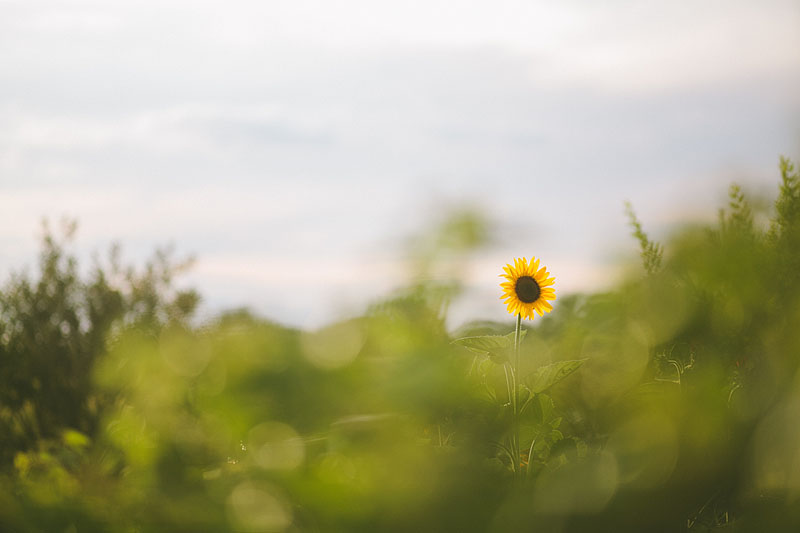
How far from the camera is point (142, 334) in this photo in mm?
699

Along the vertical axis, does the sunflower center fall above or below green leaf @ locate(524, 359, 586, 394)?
Answer: above

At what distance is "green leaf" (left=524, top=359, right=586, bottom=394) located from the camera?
761 millimetres

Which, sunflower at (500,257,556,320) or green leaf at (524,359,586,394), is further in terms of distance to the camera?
sunflower at (500,257,556,320)

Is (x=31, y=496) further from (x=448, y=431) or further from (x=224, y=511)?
(x=448, y=431)

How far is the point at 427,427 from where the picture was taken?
61 cm

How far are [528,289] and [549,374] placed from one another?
1.86 feet

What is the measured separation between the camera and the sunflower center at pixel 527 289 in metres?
1.34

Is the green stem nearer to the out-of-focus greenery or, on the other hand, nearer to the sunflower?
the out-of-focus greenery

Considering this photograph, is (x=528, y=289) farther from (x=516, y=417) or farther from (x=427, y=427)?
(x=427, y=427)

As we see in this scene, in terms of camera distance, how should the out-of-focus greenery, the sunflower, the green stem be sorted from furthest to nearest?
1. the sunflower
2. the green stem
3. the out-of-focus greenery

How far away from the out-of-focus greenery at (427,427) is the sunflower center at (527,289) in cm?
58

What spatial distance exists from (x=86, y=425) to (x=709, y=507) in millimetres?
1542

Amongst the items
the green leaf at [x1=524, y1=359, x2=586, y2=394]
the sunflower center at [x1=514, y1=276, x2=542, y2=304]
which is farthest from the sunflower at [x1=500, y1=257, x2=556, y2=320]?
the green leaf at [x1=524, y1=359, x2=586, y2=394]

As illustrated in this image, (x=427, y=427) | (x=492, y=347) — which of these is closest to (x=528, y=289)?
(x=492, y=347)
